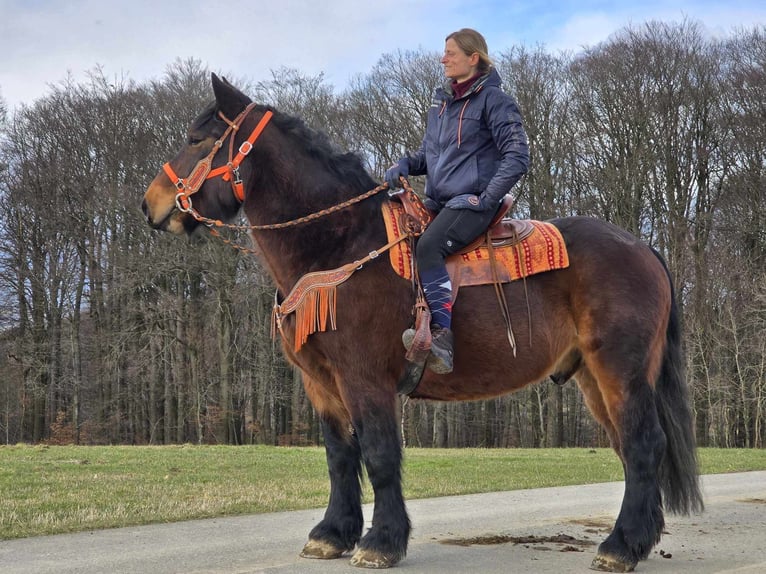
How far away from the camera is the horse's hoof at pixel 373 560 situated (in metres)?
5.48

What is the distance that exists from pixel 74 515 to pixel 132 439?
30.5m

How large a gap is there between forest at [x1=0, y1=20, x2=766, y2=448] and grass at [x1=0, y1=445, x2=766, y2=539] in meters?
11.9

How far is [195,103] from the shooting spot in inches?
1220

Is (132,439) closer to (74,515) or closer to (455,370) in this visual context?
(74,515)

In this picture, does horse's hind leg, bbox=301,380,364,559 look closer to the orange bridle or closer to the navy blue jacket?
the orange bridle

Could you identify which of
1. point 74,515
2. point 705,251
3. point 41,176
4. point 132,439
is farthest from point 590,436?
point 74,515

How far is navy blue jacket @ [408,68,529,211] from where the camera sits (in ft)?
19.6

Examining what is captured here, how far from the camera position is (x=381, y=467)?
561 cm

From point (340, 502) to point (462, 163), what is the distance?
103 inches

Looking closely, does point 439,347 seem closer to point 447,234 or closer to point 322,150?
point 447,234

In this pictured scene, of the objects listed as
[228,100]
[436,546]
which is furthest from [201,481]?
[228,100]

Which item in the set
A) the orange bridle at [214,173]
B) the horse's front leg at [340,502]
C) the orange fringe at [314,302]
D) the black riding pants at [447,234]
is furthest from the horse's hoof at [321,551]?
the orange bridle at [214,173]

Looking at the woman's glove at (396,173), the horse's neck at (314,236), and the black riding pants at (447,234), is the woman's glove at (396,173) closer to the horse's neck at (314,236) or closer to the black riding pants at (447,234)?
the horse's neck at (314,236)

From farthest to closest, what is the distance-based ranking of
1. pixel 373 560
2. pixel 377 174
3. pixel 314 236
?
1. pixel 377 174
2. pixel 314 236
3. pixel 373 560
